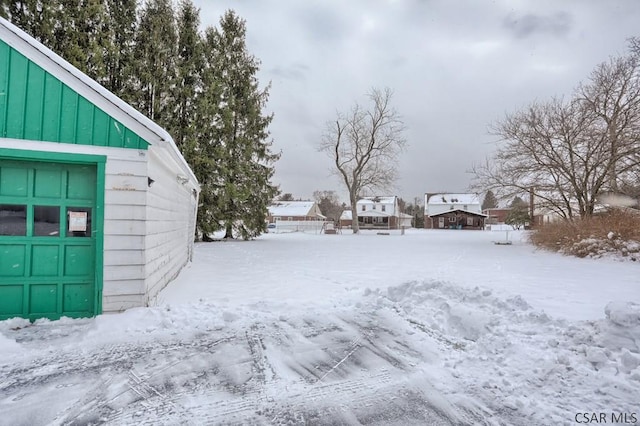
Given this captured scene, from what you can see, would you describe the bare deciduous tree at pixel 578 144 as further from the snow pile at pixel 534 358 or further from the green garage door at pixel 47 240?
the green garage door at pixel 47 240

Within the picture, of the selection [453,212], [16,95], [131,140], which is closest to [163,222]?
[131,140]

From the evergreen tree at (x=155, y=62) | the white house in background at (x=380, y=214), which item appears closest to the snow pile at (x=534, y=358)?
the evergreen tree at (x=155, y=62)

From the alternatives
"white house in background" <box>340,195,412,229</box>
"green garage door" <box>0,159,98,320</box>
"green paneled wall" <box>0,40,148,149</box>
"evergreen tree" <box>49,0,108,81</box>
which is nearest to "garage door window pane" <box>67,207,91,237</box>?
"green garage door" <box>0,159,98,320</box>

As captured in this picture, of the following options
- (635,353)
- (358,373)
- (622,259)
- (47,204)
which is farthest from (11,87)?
(622,259)

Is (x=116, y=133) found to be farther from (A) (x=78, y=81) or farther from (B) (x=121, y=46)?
(B) (x=121, y=46)

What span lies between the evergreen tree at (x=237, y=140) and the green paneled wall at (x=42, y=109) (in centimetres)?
1295

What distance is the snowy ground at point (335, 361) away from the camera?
7.29ft

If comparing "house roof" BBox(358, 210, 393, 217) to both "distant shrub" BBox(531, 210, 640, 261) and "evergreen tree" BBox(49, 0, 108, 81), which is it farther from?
"evergreen tree" BBox(49, 0, 108, 81)

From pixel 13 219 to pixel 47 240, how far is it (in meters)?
0.45

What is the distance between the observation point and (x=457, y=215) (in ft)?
159

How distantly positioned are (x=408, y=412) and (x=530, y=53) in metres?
12.8

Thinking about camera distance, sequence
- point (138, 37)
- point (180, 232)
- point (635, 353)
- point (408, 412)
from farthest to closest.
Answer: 1. point (138, 37)
2. point (180, 232)
3. point (635, 353)
4. point (408, 412)

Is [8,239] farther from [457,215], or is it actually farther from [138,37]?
[457,215]

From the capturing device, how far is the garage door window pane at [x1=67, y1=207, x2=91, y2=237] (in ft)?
13.3
